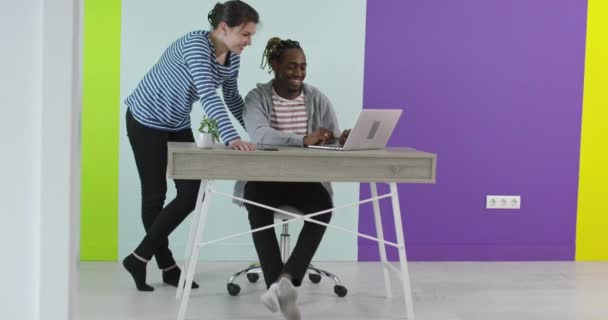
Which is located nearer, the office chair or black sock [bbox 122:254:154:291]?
the office chair

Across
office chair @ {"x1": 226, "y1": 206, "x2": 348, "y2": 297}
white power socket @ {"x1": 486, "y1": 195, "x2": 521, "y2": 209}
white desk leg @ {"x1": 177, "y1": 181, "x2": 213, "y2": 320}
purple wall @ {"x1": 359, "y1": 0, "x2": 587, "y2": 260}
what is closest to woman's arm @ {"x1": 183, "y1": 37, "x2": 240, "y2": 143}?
white desk leg @ {"x1": 177, "y1": 181, "x2": 213, "y2": 320}

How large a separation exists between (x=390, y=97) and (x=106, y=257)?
1749mm

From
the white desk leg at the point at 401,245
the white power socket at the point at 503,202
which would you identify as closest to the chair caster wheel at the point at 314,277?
the white desk leg at the point at 401,245

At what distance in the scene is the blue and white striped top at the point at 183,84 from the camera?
3.28 meters

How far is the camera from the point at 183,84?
136 inches

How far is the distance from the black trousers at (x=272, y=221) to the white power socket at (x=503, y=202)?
1.51 meters

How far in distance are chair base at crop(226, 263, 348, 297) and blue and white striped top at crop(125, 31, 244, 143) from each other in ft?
2.31

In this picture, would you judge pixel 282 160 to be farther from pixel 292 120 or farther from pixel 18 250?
Answer: pixel 18 250

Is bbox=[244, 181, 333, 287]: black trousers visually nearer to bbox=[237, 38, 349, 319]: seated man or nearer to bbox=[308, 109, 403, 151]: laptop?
bbox=[237, 38, 349, 319]: seated man

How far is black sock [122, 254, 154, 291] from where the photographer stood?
3602 mm

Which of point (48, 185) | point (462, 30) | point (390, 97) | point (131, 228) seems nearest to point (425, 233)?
point (390, 97)

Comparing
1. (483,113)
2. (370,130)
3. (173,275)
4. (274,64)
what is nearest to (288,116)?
(274,64)

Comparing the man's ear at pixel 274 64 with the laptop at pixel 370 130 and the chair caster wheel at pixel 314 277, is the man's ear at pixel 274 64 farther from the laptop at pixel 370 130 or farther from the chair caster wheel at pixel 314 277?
the chair caster wheel at pixel 314 277

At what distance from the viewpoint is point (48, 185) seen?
6.73 feet
